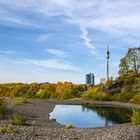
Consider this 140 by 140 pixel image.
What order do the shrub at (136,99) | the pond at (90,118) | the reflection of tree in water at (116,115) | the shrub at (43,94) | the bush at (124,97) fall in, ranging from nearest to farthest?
the pond at (90,118), the reflection of tree in water at (116,115), the shrub at (136,99), the bush at (124,97), the shrub at (43,94)

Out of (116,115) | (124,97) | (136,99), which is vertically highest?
(124,97)

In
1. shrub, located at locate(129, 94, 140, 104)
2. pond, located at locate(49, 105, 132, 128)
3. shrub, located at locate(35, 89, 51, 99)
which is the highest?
shrub, located at locate(35, 89, 51, 99)

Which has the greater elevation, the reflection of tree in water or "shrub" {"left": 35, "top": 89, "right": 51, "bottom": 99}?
"shrub" {"left": 35, "top": 89, "right": 51, "bottom": 99}

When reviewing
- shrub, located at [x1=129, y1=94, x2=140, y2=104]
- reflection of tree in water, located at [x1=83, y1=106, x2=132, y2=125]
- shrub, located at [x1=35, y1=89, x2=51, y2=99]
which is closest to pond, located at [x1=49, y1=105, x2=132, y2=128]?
reflection of tree in water, located at [x1=83, y1=106, x2=132, y2=125]

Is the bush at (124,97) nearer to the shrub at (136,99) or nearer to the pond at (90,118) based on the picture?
the shrub at (136,99)

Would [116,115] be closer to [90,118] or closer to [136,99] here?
[90,118]

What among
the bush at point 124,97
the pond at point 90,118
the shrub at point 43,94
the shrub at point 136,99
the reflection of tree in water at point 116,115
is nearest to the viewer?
the pond at point 90,118

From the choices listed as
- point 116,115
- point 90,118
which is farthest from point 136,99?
point 90,118

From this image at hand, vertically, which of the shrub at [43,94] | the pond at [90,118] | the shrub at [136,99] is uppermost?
the shrub at [43,94]

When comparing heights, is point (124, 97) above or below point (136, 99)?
above

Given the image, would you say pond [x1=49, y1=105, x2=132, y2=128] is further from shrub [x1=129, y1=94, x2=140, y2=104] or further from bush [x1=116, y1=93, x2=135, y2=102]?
bush [x1=116, y1=93, x2=135, y2=102]

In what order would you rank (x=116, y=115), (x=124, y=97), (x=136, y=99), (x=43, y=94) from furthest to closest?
(x=43, y=94) → (x=124, y=97) → (x=136, y=99) → (x=116, y=115)

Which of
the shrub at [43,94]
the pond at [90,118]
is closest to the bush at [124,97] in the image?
the shrub at [43,94]

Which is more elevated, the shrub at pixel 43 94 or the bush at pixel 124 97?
the shrub at pixel 43 94
